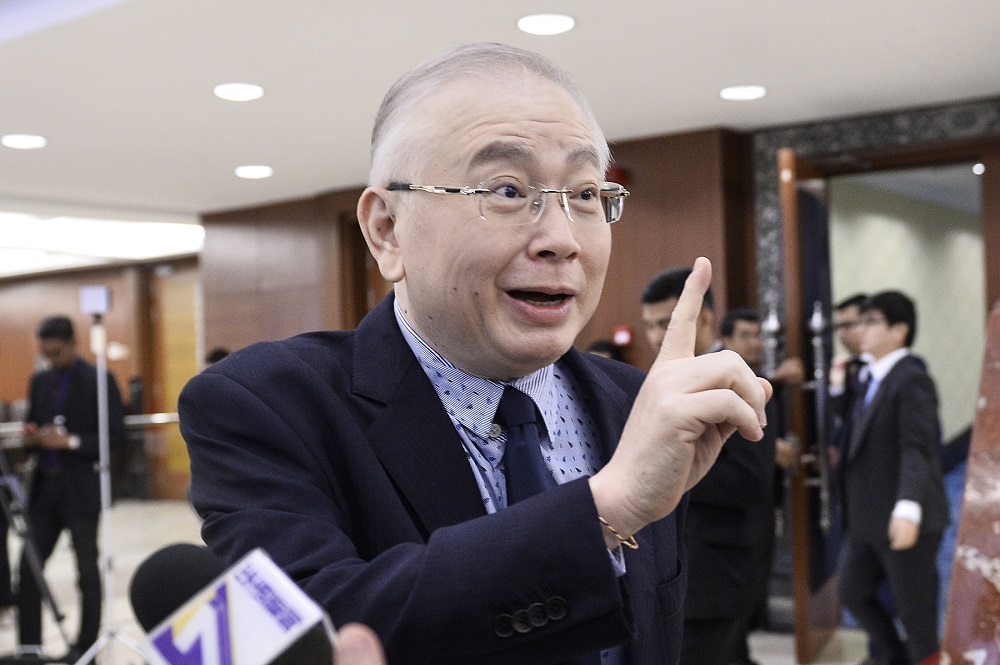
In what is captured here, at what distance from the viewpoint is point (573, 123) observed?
3.29ft

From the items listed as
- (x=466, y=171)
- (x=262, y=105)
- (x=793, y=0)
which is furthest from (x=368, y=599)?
(x=262, y=105)

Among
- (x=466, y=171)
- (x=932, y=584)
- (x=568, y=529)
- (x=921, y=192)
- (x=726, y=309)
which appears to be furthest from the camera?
(x=921, y=192)

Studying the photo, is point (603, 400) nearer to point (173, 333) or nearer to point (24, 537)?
point (24, 537)

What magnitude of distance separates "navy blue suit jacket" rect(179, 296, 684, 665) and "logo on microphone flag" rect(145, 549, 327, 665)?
0.39 m

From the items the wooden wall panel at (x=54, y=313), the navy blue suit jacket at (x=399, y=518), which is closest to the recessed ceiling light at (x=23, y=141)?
the navy blue suit jacket at (x=399, y=518)

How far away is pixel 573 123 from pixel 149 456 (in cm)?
700

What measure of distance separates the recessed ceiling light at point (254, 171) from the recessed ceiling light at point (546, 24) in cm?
330

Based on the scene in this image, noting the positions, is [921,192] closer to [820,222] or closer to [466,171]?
[820,222]

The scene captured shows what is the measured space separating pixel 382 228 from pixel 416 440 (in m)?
0.24

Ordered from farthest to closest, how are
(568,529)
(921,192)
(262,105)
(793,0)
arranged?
(921,192)
(262,105)
(793,0)
(568,529)

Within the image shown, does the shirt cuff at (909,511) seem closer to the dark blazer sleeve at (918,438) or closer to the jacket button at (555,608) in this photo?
the dark blazer sleeve at (918,438)

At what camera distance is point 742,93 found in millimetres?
5309

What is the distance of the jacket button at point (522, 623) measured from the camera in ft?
2.65

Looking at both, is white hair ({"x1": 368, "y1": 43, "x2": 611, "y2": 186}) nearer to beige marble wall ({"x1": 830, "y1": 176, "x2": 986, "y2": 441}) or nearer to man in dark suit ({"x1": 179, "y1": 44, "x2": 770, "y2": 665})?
man in dark suit ({"x1": 179, "y1": 44, "x2": 770, "y2": 665})
